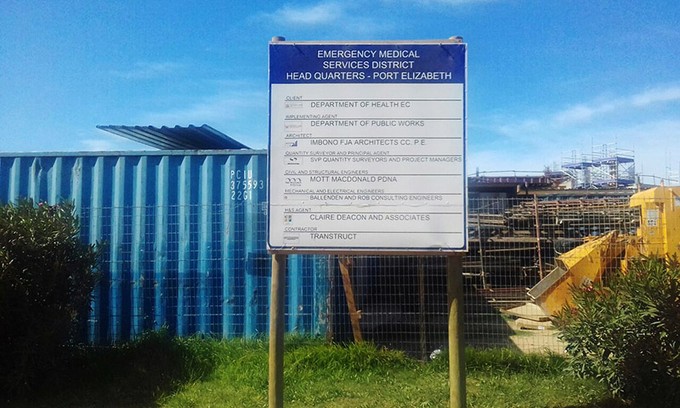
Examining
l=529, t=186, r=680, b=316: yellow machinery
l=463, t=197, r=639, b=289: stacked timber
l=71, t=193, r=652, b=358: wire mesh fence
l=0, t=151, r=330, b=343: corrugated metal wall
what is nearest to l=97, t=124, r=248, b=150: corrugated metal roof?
l=0, t=151, r=330, b=343: corrugated metal wall

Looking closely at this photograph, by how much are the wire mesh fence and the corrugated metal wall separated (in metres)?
0.01

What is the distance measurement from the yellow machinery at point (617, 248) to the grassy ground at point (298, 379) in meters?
1.50

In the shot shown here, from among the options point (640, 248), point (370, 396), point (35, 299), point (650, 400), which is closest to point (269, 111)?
point (370, 396)

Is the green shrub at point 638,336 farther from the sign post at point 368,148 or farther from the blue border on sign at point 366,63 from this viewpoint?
the blue border on sign at point 366,63

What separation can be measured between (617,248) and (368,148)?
4.56 meters

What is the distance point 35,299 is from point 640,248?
6.86 meters

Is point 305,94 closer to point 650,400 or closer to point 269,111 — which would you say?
point 269,111

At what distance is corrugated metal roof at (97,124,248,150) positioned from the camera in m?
8.59

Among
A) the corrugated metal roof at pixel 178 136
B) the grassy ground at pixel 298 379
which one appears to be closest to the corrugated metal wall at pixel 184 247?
the grassy ground at pixel 298 379

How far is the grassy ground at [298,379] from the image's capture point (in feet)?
18.7

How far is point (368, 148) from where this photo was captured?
428 cm

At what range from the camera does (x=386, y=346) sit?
7023 mm

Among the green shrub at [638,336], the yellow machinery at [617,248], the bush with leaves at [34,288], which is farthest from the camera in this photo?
the yellow machinery at [617,248]

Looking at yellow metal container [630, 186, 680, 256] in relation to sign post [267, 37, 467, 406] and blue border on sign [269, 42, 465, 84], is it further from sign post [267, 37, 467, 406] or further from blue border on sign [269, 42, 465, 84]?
blue border on sign [269, 42, 465, 84]
